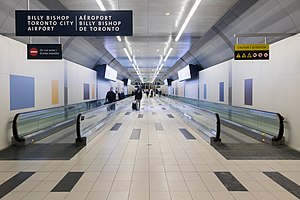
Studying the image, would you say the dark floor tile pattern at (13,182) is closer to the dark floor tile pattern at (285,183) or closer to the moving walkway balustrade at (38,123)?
the moving walkway balustrade at (38,123)

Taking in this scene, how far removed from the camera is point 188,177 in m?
4.51

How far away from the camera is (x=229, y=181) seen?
14.1 feet

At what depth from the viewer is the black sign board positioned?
287 inches

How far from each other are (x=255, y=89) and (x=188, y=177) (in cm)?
596

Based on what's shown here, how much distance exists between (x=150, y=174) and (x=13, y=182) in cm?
243

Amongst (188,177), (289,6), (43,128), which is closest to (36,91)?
(43,128)

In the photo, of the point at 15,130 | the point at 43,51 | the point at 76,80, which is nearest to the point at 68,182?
the point at 15,130

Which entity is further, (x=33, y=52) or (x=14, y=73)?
(x=33, y=52)

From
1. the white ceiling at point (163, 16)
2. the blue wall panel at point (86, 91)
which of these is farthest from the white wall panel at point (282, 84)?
the blue wall panel at point (86, 91)

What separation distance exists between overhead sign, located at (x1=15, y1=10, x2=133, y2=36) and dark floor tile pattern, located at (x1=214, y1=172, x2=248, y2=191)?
367cm

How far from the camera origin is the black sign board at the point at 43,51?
7.30 meters

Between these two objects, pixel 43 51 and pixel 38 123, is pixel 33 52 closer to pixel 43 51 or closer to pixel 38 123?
pixel 43 51

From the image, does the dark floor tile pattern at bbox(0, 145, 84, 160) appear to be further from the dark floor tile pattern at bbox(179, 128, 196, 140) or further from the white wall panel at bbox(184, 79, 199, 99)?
the white wall panel at bbox(184, 79, 199, 99)

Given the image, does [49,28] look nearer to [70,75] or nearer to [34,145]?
[34,145]
